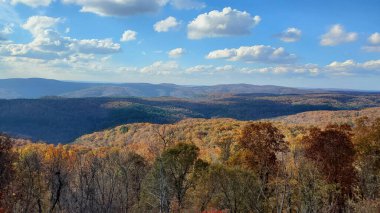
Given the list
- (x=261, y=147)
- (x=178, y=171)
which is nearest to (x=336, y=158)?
(x=261, y=147)

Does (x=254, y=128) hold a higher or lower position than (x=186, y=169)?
higher

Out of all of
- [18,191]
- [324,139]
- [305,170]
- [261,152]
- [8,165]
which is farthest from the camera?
[261,152]

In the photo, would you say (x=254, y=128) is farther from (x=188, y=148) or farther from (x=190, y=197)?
(x=190, y=197)

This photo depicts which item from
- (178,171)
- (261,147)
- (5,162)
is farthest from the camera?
(178,171)

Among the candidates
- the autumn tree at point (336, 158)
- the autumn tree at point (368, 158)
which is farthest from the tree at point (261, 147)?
the autumn tree at point (368, 158)

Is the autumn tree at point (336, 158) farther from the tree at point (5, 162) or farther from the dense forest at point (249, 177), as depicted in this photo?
the tree at point (5, 162)

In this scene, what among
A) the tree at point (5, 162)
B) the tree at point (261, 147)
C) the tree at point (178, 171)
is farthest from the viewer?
the tree at point (178, 171)

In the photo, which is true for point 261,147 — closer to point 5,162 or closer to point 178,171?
point 178,171

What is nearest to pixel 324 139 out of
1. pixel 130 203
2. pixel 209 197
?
pixel 209 197
